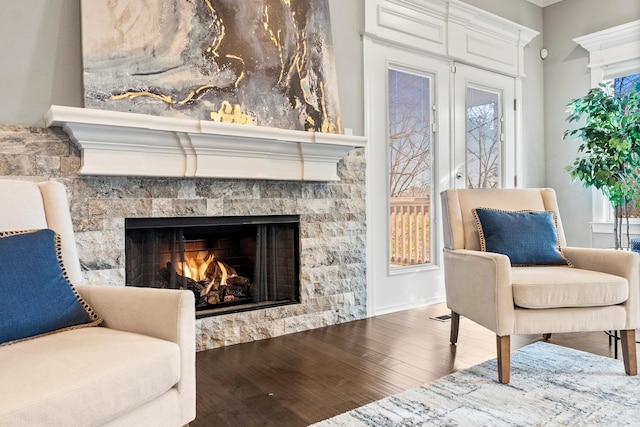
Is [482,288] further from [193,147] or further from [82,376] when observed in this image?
[82,376]

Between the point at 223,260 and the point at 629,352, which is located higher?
the point at 223,260

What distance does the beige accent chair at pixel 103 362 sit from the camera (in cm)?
101

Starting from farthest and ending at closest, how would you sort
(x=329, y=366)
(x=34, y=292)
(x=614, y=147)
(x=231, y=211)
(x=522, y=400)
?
(x=614, y=147) < (x=231, y=211) < (x=329, y=366) < (x=522, y=400) < (x=34, y=292)

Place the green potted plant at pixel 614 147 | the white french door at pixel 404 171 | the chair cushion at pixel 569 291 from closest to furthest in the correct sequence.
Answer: the chair cushion at pixel 569 291 → the white french door at pixel 404 171 → the green potted plant at pixel 614 147

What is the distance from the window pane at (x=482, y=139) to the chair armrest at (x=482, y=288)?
1.88 meters

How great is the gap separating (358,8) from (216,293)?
224 cm

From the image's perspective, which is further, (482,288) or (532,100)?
(532,100)

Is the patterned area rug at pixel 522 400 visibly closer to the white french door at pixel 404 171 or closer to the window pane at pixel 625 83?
the white french door at pixel 404 171

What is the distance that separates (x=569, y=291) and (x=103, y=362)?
1.88 metres

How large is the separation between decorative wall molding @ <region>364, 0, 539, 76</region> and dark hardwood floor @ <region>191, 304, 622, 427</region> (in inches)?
85.4

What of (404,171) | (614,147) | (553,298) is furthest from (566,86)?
(553,298)

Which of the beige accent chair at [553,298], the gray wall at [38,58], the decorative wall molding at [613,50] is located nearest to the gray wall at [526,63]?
the gray wall at [38,58]

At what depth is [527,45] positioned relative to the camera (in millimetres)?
4699

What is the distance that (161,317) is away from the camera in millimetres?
1368
